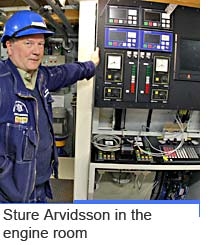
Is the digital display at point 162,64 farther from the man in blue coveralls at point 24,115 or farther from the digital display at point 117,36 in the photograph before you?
the man in blue coveralls at point 24,115

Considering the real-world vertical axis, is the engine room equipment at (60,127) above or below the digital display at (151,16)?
below

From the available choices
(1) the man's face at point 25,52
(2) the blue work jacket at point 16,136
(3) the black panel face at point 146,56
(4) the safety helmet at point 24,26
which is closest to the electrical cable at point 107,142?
(3) the black panel face at point 146,56

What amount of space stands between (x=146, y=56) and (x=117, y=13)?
11.9 inches

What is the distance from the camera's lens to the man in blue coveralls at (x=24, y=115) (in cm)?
117

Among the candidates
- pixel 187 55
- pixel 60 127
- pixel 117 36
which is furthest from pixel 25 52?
pixel 60 127

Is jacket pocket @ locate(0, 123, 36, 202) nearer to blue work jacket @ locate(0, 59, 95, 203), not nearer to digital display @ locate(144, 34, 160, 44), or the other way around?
blue work jacket @ locate(0, 59, 95, 203)

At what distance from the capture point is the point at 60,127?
9.35 feet

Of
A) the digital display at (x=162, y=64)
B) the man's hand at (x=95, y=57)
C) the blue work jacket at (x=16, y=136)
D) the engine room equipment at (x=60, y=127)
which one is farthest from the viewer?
the engine room equipment at (x=60, y=127)

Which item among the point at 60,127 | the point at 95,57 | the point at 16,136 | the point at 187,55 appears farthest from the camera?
the point at 60,127

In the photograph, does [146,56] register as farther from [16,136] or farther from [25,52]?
[16,136]

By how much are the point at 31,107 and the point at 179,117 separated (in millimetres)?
1214
